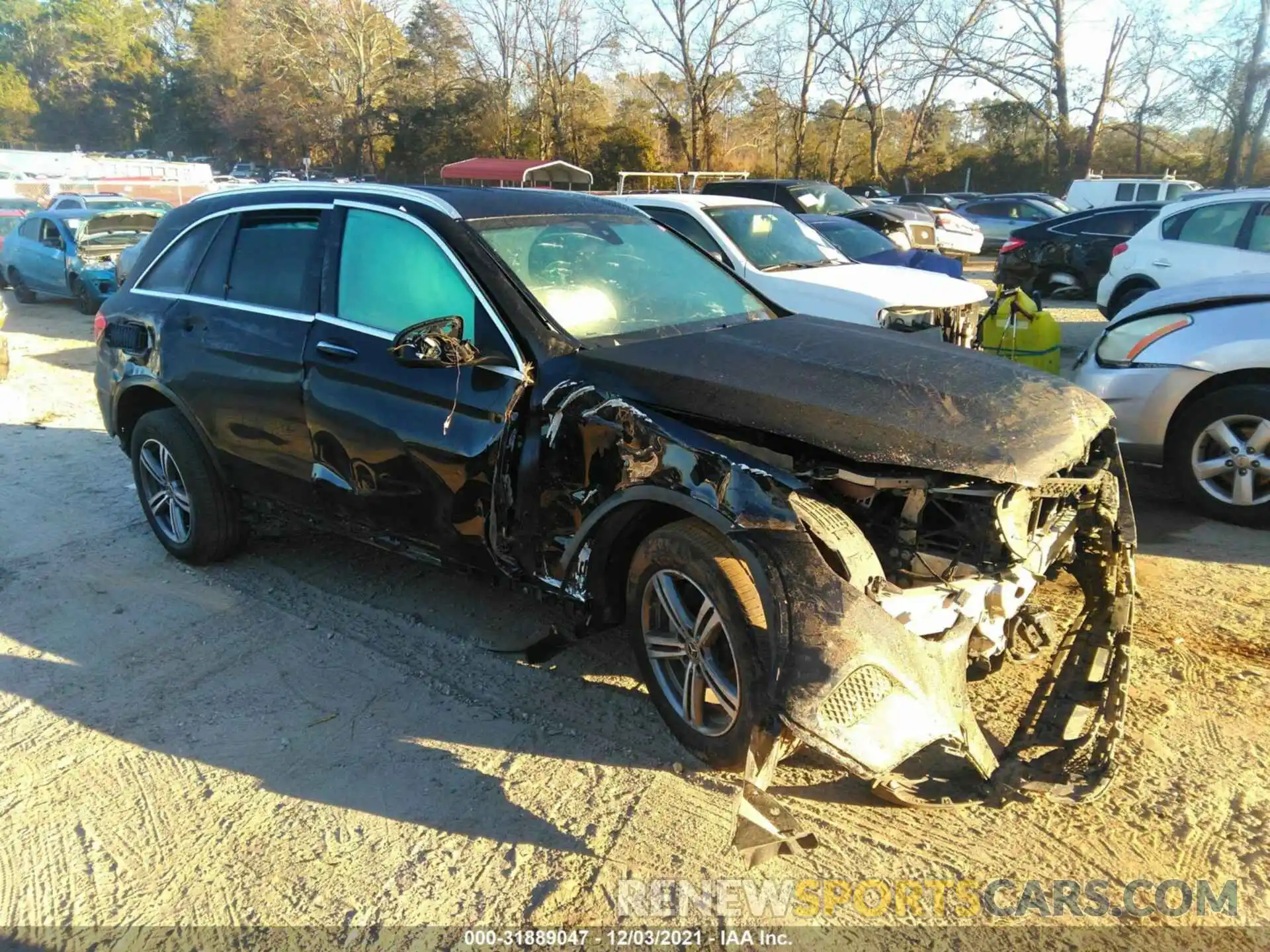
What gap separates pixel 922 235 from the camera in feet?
52.3

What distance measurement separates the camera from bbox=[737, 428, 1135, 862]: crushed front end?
2.51 metres

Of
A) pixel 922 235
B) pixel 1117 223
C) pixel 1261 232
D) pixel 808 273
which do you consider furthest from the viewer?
pixel 922 235

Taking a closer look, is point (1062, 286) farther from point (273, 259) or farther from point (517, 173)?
point (517, 173)

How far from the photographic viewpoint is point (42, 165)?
32.2 metres

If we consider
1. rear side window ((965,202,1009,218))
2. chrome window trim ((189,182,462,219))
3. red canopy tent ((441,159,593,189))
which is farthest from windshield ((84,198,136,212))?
rear side window ((965,202,1009,218))

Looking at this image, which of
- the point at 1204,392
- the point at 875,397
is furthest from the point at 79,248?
the point at 1204,392

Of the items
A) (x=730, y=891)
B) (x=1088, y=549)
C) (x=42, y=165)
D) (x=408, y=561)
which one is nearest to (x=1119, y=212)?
(x=1088, y=549)

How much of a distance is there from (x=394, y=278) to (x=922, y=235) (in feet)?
45.9

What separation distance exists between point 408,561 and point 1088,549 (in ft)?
10.9

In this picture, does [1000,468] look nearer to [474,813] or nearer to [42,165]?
[474,813]

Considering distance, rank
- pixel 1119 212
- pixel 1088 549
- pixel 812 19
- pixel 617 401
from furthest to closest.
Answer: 1. pixel 812 19
2. pixel 1119 212
3. pixel 1088 549
4. pixel 617 401

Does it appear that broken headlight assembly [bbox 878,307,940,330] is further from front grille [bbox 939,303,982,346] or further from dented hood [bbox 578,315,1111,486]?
dented hood [bbox 578,315,1111,486]

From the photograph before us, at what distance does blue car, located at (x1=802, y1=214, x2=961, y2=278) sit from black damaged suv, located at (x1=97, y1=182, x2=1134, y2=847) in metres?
6.09

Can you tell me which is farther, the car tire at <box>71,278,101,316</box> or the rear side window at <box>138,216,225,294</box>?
the car tire at <box>71,278,101,316</box>
